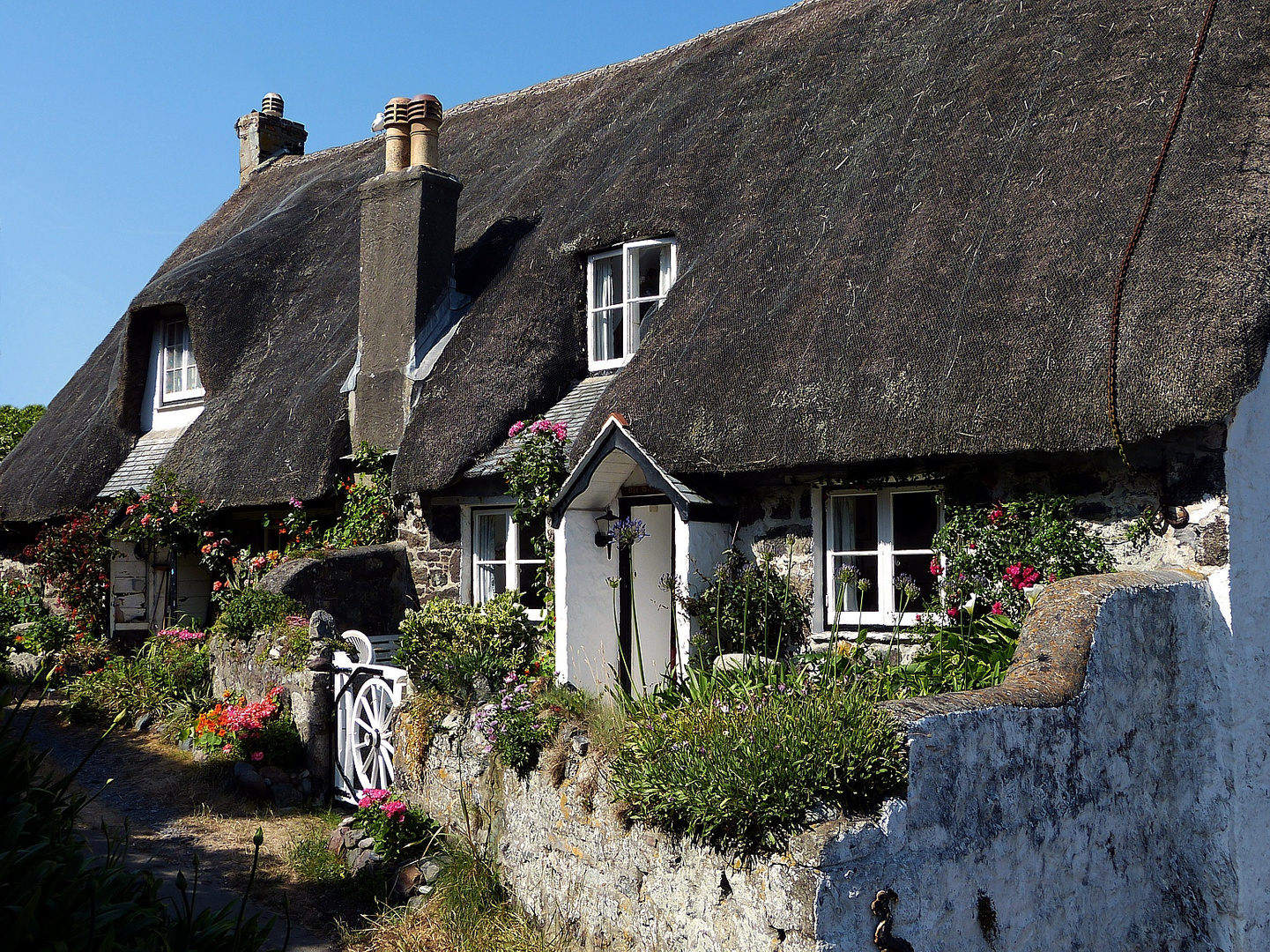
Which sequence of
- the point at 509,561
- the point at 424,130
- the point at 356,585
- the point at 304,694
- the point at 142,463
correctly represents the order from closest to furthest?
the point at 304,694 < the point at 509,561 < the point at 356,585 < the point at 424,130 < the point at 142,463

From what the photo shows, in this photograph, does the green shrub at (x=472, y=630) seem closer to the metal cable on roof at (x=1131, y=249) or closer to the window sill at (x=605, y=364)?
the window sill at (x=605, y=364)

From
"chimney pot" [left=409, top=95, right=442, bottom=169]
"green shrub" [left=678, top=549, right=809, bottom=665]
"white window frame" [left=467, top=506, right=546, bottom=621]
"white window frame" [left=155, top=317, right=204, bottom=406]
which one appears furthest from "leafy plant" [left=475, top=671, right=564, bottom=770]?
"white window frame" [left=155, top=317, right=204, bottom=406]

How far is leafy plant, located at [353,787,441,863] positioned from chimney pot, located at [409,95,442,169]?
716 centimetres

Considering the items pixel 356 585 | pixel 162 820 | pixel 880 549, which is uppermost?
pixel 880 549

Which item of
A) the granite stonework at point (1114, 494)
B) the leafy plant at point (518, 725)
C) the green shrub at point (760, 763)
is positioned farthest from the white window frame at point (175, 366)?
the green shrub at point (760, 763)

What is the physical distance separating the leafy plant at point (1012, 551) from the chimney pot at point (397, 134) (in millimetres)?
7476

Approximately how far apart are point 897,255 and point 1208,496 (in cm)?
282

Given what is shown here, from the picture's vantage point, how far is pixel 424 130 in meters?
11.8

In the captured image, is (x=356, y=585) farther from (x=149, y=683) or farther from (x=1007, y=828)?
(x=1007, y=828)

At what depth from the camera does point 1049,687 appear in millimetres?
5164

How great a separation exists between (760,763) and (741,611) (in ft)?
11.6

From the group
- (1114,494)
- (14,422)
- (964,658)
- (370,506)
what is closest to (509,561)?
(370,506)

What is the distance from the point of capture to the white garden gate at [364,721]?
750 cm

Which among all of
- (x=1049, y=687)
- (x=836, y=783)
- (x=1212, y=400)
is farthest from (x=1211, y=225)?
(x=836, y=783)
